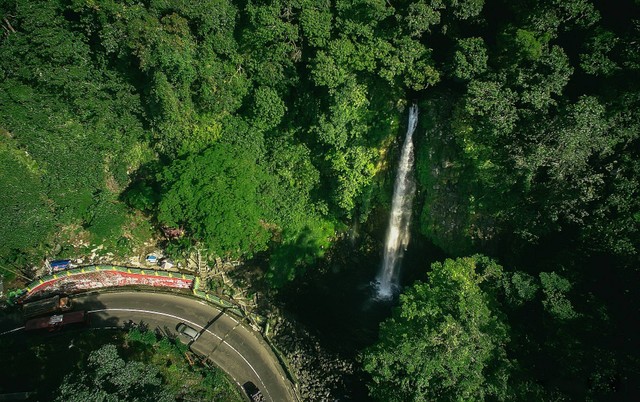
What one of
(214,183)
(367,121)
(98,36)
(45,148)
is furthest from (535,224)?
(45,148)

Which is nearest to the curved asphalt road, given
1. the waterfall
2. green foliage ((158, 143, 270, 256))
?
green foliage ((158, 143, 270, 256))

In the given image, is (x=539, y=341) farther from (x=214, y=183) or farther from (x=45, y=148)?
(x=45, y=148)

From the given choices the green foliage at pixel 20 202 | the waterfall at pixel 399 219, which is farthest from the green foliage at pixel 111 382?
the waterfall at pixel 399 219

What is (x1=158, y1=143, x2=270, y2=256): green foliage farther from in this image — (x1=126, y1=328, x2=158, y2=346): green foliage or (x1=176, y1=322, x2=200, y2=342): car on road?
(x1=126, y1=328, x2=158, y2=346): green foliage

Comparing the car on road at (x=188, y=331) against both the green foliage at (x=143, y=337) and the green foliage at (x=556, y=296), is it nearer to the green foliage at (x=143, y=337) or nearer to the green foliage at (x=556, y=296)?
the green foliage at (x=143, y=337)

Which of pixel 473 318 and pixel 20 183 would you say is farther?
pixel 20 183

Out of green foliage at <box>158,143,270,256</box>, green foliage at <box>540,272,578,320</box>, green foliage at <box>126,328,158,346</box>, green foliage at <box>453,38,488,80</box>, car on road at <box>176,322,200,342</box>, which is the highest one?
green foliage at <box>453,38,488,80</box>
